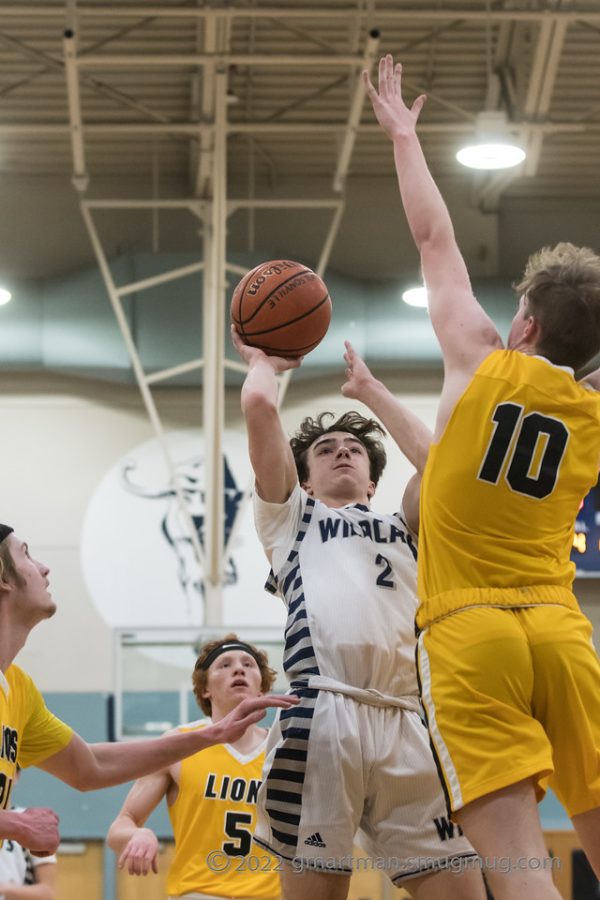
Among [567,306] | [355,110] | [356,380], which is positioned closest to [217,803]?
[356,380]

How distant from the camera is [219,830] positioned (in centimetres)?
640

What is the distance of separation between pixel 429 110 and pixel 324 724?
31.6 ft

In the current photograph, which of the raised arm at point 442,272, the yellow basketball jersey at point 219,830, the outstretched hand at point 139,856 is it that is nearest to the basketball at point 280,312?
the raised arm at point 442,272

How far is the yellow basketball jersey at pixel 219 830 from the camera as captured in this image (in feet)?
20.6

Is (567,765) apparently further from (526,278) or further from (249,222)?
(249,222)

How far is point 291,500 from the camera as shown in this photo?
4621 mm

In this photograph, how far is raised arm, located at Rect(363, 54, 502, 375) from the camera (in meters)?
3.63

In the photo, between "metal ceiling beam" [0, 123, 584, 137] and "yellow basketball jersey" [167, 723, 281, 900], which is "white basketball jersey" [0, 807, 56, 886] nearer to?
"yellow basketball jersey" [167, 723, 281, 900]

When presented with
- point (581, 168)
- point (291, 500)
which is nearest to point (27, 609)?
point (291, 500)

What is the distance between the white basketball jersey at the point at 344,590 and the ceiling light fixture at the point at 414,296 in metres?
8.73

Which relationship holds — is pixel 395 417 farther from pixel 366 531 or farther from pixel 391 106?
pixel 391 106

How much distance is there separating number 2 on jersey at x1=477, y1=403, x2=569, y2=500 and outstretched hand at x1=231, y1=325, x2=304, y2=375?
1.26 meters

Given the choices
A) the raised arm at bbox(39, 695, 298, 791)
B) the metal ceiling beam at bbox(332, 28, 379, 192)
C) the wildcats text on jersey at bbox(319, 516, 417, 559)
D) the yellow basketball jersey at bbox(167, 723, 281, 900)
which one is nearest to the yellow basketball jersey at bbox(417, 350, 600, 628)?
the wildcats text on jersey at bbox(319, 516, 417, 559)

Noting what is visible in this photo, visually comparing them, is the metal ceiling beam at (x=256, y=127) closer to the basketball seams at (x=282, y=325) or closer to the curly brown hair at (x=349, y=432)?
the curly brown hair at (x=349, y=432)
